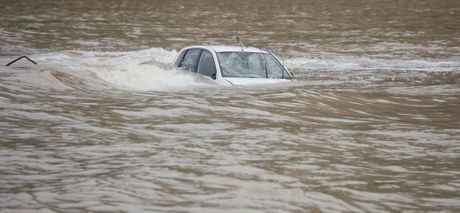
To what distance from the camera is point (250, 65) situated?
49.3ft

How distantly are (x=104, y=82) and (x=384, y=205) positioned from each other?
32.3 ft

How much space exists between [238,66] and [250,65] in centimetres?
26

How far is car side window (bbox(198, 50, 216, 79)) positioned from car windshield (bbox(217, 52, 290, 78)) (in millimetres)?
181

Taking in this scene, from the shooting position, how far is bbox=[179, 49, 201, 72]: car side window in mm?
15620

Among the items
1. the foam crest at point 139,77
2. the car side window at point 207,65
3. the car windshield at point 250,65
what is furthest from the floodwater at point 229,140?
the car windshield at point 250,65

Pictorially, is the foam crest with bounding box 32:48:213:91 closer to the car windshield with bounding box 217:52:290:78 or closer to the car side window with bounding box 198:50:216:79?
the car side window with bounding box 198:50:216:79

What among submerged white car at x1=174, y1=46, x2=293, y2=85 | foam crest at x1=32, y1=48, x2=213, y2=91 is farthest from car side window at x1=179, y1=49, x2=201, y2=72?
foam crest at x1=32, y1=48, x2=213, y2=91

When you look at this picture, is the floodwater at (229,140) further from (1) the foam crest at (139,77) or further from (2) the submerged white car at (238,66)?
(2) the submerged white car at (238,66)

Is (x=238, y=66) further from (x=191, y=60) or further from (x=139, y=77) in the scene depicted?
(x=139, y=77)

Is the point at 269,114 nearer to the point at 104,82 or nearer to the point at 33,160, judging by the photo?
the point at 33,160

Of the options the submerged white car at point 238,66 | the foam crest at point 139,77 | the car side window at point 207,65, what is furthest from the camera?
the foam crest at point 139,77

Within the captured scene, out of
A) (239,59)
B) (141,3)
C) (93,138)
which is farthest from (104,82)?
(141,3)

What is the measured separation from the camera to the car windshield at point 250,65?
14756 millimetres

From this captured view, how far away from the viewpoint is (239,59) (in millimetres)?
15031
